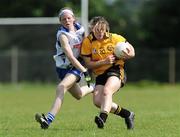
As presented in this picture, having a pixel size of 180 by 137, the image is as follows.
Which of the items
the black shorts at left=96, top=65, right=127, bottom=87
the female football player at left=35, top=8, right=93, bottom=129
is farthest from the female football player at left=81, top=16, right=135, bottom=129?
the female football player at left=35, top=8, right=93, bottom=129

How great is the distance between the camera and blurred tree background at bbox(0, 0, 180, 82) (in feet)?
111

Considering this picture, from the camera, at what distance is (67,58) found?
1176cm

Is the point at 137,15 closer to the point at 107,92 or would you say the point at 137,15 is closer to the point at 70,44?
the point at 70,44

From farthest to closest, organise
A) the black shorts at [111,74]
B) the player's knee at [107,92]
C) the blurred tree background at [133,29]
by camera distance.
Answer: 1. the blurred tree background at [133,29]
2. the black shorts at [111,74]
3. the player's knee at [107,92]

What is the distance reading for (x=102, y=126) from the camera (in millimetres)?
11086

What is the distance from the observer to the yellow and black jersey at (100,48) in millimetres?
11453

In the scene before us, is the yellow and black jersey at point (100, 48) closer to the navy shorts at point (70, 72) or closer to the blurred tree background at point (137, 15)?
the navy shorts at point (70, 72)

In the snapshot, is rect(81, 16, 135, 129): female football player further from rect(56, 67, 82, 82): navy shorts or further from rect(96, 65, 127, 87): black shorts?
rect(56, 67, 82, 82): navy shorts

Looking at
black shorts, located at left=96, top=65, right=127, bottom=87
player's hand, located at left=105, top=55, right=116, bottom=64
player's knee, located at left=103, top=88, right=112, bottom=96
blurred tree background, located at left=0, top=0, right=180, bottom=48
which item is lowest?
blurred tree background, located at left=0, top=0, right=180, bottom=48

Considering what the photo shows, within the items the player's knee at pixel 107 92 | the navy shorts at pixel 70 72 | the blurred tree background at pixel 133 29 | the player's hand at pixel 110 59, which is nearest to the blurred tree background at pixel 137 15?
the blurred tree background at pixel 133 29

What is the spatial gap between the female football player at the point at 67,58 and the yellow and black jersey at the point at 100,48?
0.73 feet

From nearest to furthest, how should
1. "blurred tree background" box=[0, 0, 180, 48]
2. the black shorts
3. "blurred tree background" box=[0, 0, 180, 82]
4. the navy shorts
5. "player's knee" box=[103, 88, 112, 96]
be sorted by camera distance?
"player's knee" box=[103, 88, 112, 96] < the black shorts < the navy shorts < "blurred tree background" box=[0, 0, 180, 82] < "blurred tree background" box=[0, 0, 180, 48]

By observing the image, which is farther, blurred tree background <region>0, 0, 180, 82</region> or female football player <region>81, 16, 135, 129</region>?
blurred tree background <region>0, 0, 180, 82</region>

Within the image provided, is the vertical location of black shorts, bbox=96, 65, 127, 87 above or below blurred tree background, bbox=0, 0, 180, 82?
above
